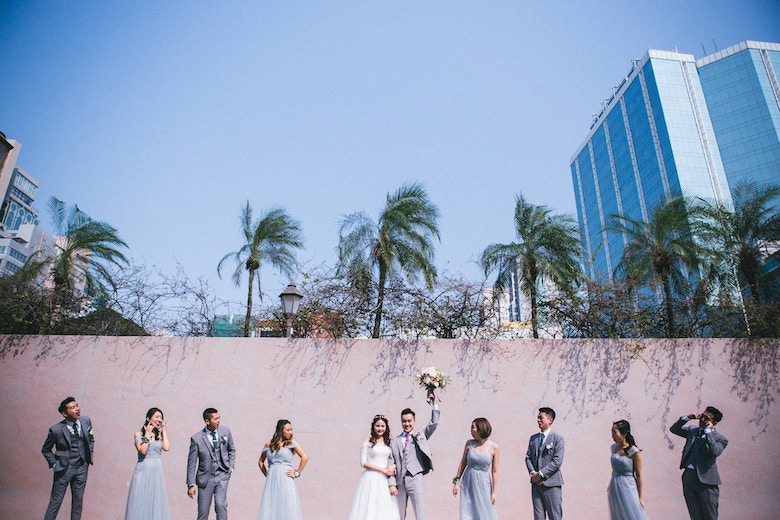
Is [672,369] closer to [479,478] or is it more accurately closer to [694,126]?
[479,478]

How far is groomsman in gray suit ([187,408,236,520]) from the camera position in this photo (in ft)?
20.1

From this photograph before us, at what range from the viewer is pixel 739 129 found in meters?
61.6

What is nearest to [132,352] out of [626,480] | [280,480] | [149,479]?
[149,479]

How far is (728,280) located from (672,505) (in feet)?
25.5

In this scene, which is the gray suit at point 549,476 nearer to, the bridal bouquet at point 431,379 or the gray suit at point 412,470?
the gray suit at point 412,470

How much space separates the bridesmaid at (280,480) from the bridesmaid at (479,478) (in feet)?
6.63

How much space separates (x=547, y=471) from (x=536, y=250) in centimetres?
949

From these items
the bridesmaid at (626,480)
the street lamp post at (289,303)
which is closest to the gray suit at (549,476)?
the bridesmaid at (626,480)

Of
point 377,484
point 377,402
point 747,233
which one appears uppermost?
point 747,233

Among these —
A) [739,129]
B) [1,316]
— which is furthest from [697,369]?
[739,129]

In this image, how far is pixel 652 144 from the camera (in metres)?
63.3

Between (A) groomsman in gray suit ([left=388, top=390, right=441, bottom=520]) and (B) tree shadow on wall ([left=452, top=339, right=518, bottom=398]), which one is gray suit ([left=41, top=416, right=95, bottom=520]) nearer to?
(A) groomsman in gray suit ([left=388, top=390, right=441, bottom=520])

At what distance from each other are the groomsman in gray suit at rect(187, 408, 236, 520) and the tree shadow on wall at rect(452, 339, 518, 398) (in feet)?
13.3

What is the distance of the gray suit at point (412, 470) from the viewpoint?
579 cm
